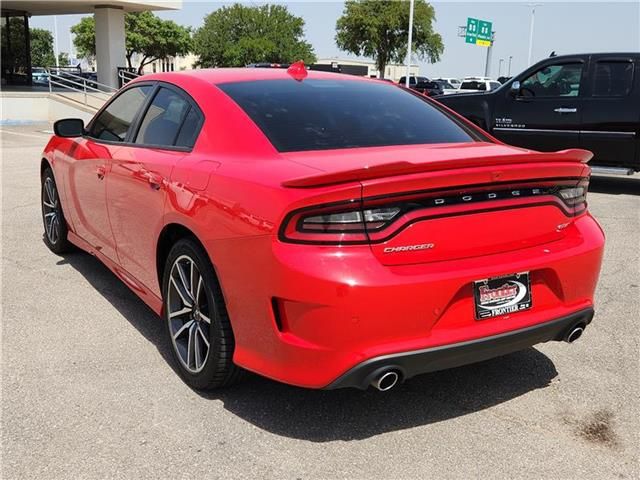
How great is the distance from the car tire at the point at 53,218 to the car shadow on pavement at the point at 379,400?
7.66 ft

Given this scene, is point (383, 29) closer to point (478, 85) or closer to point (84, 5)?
point (478, 85)

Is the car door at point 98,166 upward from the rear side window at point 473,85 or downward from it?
downward

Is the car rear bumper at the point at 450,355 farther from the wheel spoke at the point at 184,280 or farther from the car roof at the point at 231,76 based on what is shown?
the car roof at the point at 231,76

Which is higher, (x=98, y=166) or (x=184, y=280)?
(x=98, y=166)

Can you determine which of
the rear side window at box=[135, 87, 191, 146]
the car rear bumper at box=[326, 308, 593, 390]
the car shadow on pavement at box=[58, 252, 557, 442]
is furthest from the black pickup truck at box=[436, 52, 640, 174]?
the rear side window at box=[135, 87, 191, 146]

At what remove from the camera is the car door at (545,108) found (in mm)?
9836

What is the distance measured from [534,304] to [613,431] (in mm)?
715

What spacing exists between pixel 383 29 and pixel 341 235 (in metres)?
58.1

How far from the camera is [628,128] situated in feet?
30.8

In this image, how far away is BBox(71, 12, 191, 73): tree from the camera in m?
65.9

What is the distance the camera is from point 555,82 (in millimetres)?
10094

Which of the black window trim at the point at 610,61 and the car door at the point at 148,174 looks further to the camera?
the black window trim at the point at 610,61

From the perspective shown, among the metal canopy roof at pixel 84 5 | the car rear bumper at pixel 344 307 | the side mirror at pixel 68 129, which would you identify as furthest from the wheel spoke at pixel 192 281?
the metal canopy roof at pixel 84 5

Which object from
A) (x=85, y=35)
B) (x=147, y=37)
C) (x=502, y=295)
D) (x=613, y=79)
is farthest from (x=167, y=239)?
(x=85, y=35)
